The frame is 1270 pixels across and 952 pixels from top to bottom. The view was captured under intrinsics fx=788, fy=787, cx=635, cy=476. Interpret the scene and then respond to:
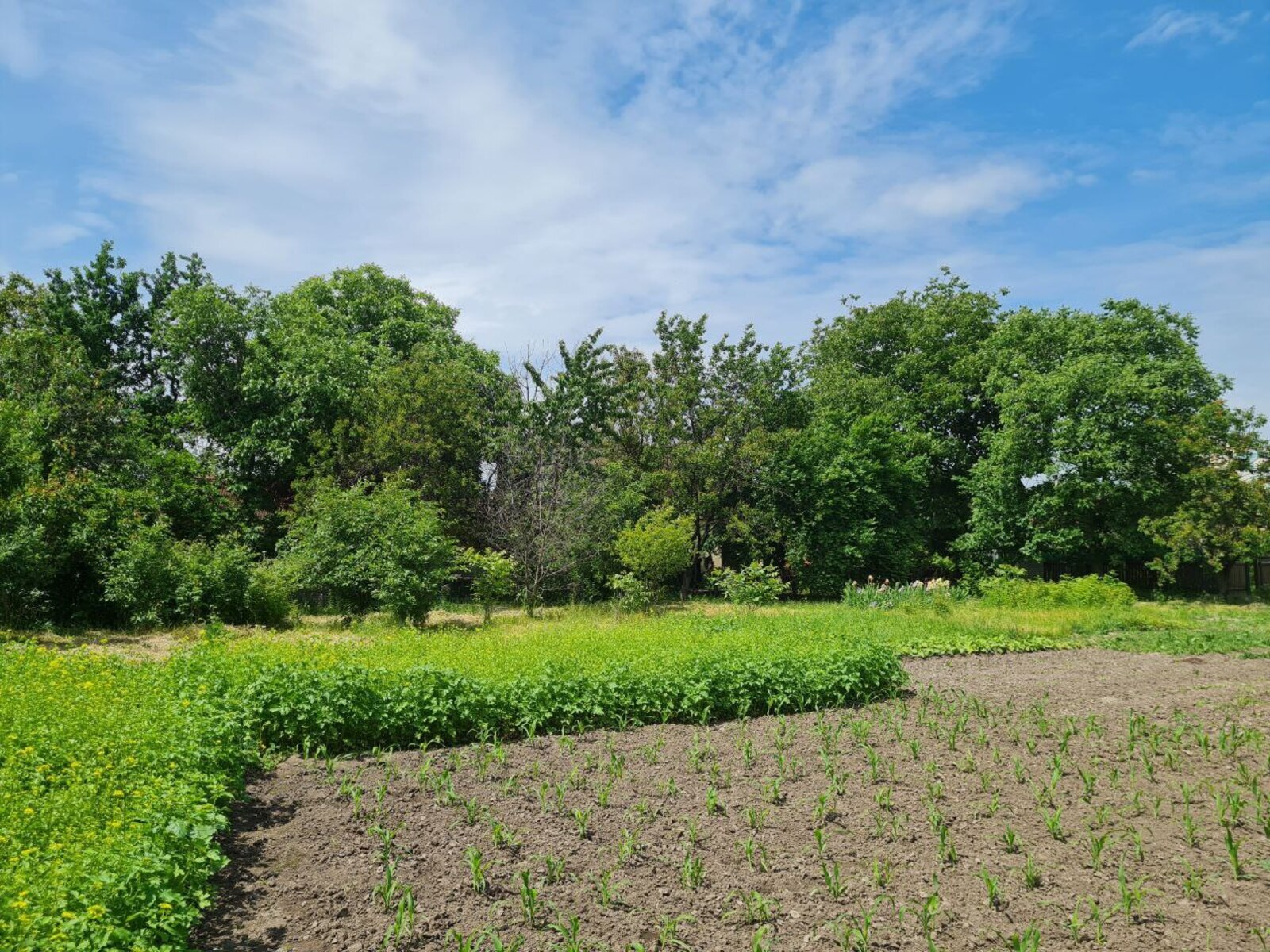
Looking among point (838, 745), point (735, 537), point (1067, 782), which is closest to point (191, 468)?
point (735, 537)

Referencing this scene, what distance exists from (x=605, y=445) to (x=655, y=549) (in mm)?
5734

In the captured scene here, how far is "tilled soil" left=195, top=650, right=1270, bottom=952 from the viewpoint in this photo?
3.76 meters

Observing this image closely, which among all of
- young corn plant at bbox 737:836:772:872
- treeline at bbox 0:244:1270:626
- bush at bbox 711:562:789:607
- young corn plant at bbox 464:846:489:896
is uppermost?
treeline at bbox 0:244:1270:626

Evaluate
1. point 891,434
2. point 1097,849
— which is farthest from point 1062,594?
point 1097,849

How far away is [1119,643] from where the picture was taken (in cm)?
1225

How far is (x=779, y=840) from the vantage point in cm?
466

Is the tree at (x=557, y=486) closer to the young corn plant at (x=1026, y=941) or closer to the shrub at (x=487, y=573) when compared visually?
the shrub at (x=487, y=573)

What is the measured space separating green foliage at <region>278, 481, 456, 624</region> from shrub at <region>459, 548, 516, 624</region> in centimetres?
55

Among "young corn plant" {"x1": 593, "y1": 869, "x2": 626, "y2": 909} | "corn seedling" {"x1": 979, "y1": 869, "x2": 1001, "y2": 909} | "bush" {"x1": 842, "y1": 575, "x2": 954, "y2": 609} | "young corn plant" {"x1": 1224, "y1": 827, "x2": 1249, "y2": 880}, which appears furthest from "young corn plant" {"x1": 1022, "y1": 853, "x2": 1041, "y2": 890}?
"bush" {"x1": 842, "y1": 575, "x2": 954, "y2": 609}

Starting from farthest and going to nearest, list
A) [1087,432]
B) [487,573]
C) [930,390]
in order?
[930,390]
[1087,432]
[487,573]

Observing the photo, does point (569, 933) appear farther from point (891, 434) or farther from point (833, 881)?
point (891, 434)

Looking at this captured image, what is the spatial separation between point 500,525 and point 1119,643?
12768 mm

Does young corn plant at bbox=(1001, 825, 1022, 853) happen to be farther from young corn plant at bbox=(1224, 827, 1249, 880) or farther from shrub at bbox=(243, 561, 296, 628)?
shrub at bbox=(243, 561, 296, 628)

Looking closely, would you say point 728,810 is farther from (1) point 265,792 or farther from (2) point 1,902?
(2) point 1,902
